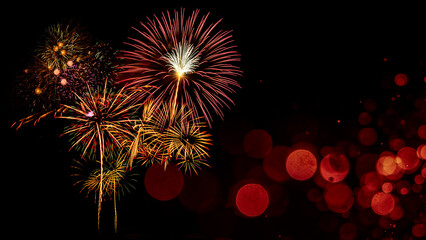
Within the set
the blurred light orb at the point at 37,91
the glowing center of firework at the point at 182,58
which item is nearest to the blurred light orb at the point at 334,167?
the glowing center of firework at the point at 182,58

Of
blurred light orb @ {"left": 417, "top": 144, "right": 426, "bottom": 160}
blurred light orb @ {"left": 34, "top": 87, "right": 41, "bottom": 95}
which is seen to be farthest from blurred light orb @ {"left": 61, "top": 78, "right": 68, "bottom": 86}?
blurred light orb @ {"left": 417, "top": 144, "right": 426, "bottom": 160}

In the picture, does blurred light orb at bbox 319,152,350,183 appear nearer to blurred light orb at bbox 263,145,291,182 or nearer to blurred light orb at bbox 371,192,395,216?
blurred light orb at bbox 371,192,395,216

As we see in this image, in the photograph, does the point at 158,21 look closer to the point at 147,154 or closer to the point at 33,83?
the point at 33,83

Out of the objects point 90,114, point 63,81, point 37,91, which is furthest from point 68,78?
point 90,114

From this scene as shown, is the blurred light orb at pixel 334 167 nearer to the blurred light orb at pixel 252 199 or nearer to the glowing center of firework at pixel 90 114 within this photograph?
the blurred light orb at pixel 252 199

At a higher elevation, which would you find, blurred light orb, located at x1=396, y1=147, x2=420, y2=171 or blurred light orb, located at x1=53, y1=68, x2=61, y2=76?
blurred light orb, located at x1=53, y1=68, x2=61, y2=76

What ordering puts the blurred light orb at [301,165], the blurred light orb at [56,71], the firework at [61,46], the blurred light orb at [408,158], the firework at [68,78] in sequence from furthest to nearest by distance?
1. the blurred light orb at [301,165]
2. the blurred light orb at [408,158]
3. the firework at [68,78]
4. the blurred light orb at [56,71]
5. the firework at [61,46]
